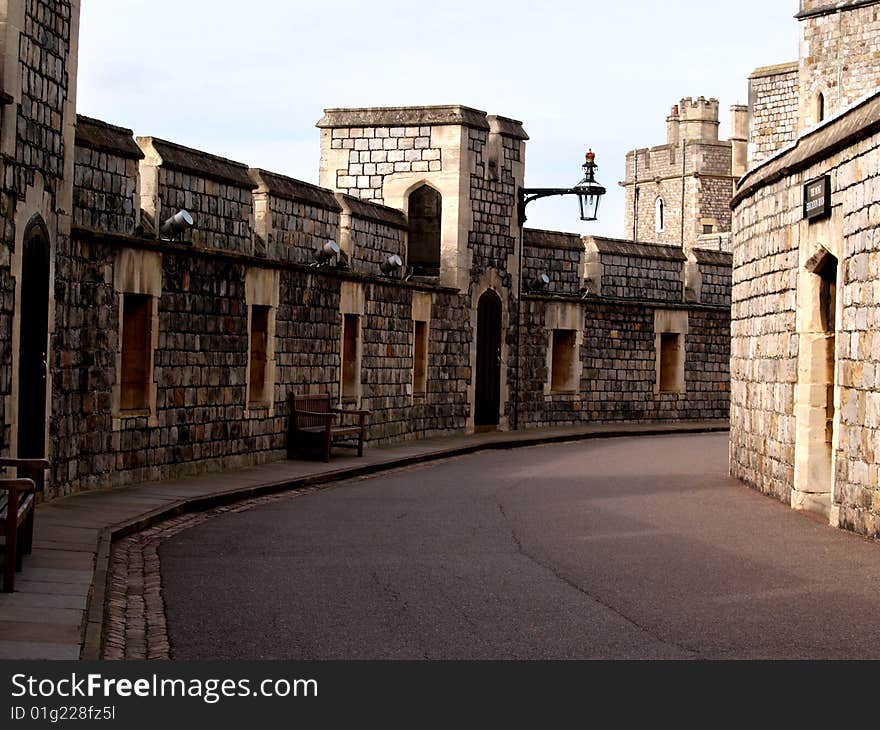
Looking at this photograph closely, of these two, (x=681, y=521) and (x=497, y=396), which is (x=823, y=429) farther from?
(x=497, y=396)

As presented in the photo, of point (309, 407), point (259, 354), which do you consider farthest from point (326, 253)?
point (309, 407)

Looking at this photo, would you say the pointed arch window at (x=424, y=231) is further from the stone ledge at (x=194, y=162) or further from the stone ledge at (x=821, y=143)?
the stone ledge at (x=821, y=143)

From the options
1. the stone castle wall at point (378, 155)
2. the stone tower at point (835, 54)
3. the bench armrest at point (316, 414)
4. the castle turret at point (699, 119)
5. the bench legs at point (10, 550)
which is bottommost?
the bench legs at point (10, 550)

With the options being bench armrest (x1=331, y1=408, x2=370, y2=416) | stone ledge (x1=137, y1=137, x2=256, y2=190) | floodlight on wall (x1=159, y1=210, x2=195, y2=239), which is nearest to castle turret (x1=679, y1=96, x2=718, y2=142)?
bench armrest (x1=331, y1=408, x2=370, y2=416)

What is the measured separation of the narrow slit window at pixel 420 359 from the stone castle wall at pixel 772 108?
46.9 feet

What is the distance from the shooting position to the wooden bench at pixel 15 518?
308 inches

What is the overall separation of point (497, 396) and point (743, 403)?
9865 millimetres

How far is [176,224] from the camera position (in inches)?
598

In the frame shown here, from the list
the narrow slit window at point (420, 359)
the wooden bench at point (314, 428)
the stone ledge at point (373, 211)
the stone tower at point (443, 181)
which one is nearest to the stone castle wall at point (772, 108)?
the stone tower at point (443, 181)

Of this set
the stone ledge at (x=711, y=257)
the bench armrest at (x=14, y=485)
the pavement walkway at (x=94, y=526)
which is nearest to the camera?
the pavement walkway at (x=94, y=526)

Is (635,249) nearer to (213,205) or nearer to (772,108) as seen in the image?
(772,108)

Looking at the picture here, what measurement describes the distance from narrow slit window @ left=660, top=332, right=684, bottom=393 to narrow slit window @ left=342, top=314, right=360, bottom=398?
11052 millimetres

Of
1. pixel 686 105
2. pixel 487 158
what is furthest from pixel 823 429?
pixel 686 105

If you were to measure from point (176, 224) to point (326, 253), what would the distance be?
4318 mm
